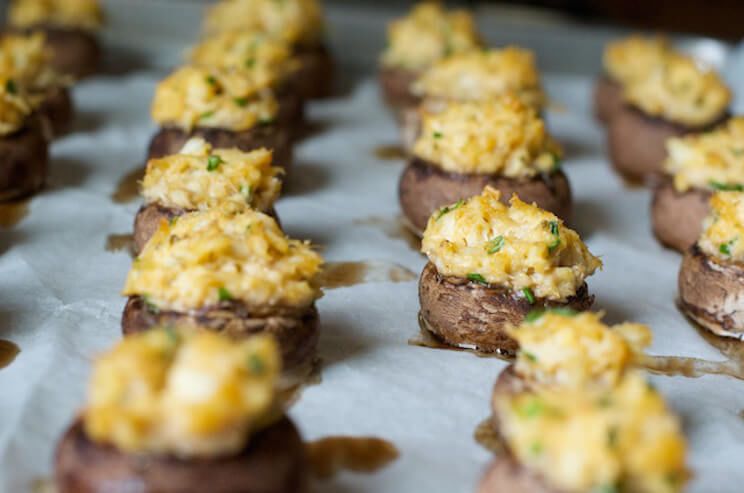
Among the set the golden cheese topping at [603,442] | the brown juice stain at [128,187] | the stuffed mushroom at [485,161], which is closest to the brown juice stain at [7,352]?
the brown juice stain at [128,187]

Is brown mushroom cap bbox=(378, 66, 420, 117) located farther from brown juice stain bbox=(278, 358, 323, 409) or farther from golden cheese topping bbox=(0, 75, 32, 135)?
brown juice stain bbox=(278, 358, 323, 409)

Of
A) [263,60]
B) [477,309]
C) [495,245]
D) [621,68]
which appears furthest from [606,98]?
[477,309]

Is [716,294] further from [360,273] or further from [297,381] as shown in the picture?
[297,381]

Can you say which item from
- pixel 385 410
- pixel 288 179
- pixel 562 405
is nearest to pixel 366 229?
pixel 288 179

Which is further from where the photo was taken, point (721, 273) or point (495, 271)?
point (721, 273)

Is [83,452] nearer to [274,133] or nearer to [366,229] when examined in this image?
[366,229]

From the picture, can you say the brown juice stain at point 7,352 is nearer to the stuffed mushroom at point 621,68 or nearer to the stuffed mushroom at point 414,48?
the stuffed mushroom at point 414,48

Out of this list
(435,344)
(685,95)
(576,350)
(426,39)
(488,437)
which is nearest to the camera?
(576,350)
